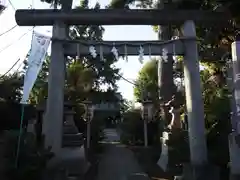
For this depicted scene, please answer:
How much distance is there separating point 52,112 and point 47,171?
Answer: 2.10 metres

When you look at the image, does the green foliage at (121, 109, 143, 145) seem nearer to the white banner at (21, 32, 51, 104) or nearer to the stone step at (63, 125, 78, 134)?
the stone step at (63, 125, 78, 134)

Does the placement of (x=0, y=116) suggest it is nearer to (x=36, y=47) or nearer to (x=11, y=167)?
(x=36, y=47)

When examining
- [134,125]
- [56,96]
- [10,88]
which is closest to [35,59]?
[56,96]

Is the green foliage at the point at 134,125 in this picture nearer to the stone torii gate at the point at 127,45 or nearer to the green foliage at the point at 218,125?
the green foliage at the point at 218,125

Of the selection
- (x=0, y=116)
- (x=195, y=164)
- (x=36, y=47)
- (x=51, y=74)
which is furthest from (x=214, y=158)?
(x=0, y=116)

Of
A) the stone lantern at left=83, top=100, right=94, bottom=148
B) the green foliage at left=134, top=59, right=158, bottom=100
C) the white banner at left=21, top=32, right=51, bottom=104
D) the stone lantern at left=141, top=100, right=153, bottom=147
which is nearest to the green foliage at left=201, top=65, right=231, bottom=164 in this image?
the white banner at left=21, top=32, right=51, bottom=104

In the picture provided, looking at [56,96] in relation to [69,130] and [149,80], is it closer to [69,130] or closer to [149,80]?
[69,130]

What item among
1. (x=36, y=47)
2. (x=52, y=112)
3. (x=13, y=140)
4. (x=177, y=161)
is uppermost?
(x=36, y=47)

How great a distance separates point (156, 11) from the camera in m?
11.3

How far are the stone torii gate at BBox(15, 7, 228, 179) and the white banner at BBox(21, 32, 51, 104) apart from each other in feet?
1.91

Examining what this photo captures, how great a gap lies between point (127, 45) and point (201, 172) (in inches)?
187

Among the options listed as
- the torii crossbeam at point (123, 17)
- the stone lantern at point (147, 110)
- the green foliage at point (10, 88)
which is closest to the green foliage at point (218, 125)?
the torii crossbeam at point (123, 17)

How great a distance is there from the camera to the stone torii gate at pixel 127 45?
10914mm

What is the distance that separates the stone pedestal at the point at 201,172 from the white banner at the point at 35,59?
5349 mm
